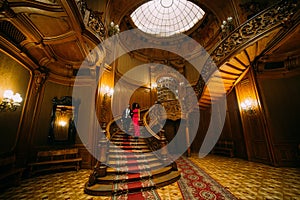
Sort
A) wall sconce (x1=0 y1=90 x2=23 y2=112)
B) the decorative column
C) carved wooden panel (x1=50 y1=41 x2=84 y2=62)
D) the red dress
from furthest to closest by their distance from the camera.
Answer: the red dress
carved wooden panel (x1=50 y1=41 x2=84 y2=62)
the decorative column
wall sconce (x1=0 y1=90 x2=23 y2=112)

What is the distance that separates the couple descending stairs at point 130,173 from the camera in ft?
9.02

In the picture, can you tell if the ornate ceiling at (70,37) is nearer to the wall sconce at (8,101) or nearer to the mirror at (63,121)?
the mirror at (63,121)

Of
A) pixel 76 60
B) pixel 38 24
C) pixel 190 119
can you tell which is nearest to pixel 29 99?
pixel 76 60

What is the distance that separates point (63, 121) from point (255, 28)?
25.6 ft

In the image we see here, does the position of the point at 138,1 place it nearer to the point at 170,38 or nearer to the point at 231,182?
the point at 170,38

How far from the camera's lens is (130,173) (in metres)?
3.32

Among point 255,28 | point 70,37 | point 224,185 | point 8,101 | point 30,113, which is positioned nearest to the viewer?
point 224,185

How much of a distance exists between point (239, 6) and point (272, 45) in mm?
2912

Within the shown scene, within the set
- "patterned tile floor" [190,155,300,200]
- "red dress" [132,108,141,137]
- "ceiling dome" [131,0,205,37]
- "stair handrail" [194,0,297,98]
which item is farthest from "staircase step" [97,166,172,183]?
"ceiling dome" [131,0,205,37]

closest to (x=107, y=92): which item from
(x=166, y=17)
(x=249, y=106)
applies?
(x=249, y=106)

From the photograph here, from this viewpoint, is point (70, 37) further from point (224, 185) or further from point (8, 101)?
point (224, 185)

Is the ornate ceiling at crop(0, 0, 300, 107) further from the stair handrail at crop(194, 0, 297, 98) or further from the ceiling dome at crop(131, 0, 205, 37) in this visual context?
the ceiling dome at crop(131, 0, 205, 37)

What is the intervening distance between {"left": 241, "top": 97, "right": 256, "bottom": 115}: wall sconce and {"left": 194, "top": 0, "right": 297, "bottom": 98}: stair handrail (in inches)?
99.4

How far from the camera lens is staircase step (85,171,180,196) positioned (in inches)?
103
